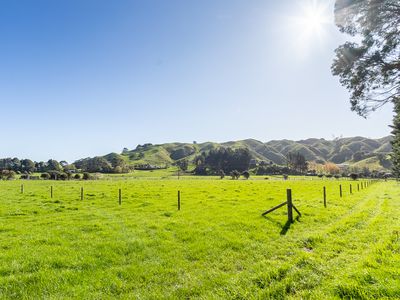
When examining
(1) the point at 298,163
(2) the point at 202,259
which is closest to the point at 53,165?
(1) the point at 298,163

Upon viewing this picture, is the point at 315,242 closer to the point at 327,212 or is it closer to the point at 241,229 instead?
the point at 241,229

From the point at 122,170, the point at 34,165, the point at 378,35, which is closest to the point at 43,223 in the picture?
the point at 378,35

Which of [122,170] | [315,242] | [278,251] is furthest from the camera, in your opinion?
[122,170]

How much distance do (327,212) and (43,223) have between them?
19.9 meters

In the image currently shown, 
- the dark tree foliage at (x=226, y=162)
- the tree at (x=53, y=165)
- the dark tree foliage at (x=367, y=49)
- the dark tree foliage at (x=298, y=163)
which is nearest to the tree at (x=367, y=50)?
A: the dark tree foliage at (x=367, y=49)

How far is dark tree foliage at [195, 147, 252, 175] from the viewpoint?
182 m

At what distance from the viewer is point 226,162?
186 m

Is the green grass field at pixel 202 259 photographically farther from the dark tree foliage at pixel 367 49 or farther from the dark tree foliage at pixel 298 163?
the dark tree foliage at pixel 298 163

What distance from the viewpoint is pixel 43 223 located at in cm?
1653

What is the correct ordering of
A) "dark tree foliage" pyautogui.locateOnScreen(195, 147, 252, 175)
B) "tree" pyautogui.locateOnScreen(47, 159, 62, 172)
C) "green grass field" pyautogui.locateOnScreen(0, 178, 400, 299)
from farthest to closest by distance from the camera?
"dark tree foliage" pyautogui.locateOnScreen(195, 147, 252, 175) → "tree" pyautogui.locateOnScreen(47, 159, 62, 172) → "green grass field" pyautogui.locateOnScreen(0, 178, 400, 299)

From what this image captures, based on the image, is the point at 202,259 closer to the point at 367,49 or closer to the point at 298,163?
the point at 367,49

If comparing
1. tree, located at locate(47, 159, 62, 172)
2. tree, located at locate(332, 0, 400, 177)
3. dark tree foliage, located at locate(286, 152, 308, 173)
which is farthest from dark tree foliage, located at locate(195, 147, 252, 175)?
tree, located at locate(332, 0, 400, 177)

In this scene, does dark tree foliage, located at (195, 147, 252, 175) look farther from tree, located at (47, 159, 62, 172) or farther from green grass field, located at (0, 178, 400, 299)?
green grass field, located at (0, 178, 400, 299)

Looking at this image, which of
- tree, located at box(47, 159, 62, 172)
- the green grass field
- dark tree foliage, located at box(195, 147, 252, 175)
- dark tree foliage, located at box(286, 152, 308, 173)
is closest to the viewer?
the green grass field
